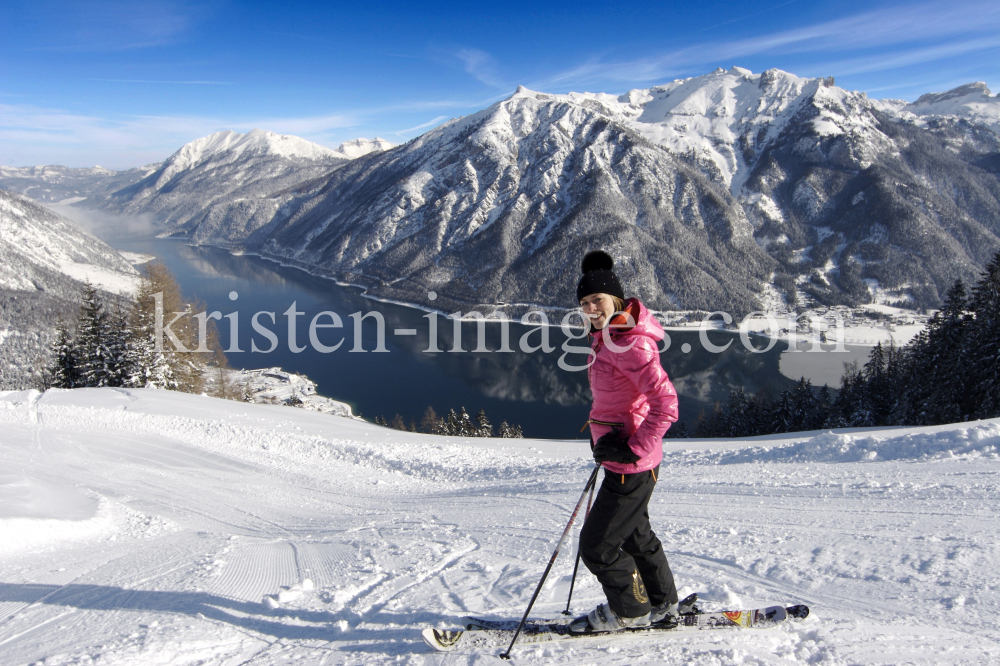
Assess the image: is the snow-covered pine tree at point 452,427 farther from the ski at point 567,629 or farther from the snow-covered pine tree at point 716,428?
the ski at point 567,629

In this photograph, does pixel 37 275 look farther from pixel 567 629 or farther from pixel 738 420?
pixel 567 629

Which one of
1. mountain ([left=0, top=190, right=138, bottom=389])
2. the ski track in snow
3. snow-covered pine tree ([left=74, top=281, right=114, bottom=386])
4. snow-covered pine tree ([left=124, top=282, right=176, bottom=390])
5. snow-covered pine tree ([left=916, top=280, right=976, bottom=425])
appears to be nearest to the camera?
the ski track in snow

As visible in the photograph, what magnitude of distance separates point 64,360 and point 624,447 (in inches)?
A: 1107

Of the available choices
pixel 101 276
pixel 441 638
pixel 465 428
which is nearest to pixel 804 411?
pixel 465 428

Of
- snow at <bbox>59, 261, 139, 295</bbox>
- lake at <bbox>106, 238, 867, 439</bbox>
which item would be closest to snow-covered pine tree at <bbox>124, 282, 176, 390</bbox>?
lake at <bbox>106, 238, 867, 439</bbox>

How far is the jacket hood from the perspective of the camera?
2.72 meters

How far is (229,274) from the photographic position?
15675cm

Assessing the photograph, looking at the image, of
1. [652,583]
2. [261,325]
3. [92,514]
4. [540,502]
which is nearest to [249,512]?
[92,514]

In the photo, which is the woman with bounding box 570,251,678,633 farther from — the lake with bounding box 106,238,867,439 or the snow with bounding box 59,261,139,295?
the snow with bounding box 59,261,139,295

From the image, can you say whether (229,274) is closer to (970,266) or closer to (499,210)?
(499,210)

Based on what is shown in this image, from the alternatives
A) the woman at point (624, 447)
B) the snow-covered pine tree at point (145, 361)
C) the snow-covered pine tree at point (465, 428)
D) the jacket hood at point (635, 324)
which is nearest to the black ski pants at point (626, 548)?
the woman at point (624, 447)

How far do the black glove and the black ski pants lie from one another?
0.16 meters

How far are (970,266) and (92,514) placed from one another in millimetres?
206376

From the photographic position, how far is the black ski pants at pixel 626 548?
2.86 metres
